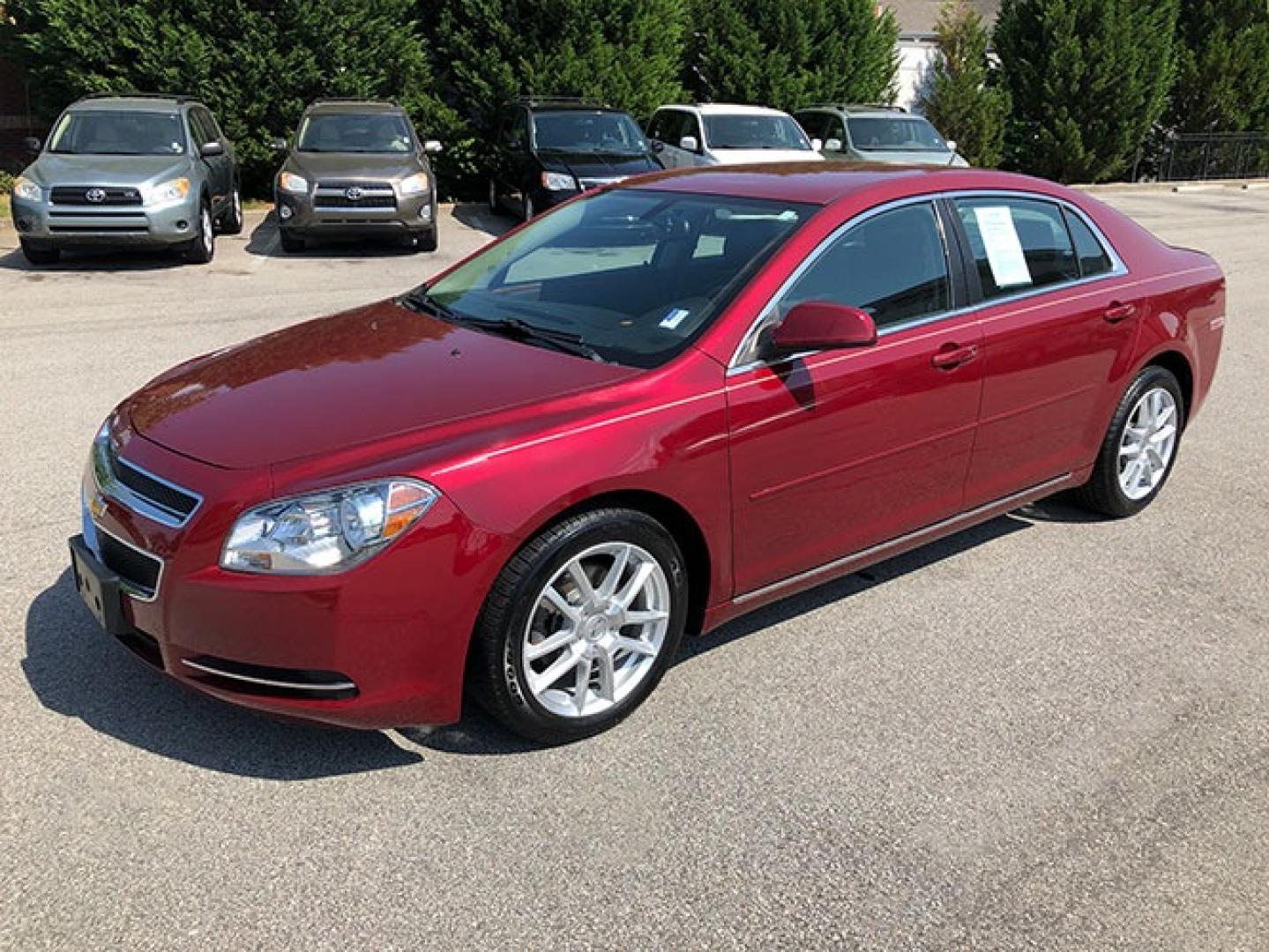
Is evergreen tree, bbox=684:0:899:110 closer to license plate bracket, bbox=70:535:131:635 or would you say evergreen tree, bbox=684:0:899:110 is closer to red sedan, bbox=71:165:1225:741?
red sedan, bbox=71:165:1225:741

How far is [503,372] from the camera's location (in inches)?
138

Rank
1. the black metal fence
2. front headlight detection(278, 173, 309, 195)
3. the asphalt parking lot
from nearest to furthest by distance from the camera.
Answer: the asphalt parking lot
front headlight detection(278, 173, 309, 195)
the black metal fence

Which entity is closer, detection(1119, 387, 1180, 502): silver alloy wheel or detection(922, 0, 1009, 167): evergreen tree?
detection(1119, 387, 1180, 502): silver alloy wheel

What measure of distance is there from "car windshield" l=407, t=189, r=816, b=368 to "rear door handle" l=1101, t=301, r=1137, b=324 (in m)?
1.60

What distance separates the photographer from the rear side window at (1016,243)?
4.38 m

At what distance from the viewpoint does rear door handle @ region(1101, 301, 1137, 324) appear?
187 inches

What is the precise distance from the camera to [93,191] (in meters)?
11.1

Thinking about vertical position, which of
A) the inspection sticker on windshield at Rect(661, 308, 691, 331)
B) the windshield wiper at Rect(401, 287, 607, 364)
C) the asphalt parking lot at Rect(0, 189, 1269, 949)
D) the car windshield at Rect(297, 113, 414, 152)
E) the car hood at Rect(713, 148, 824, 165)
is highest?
the inspection sticker on windshield at Rect(661, 308, 691, 331)

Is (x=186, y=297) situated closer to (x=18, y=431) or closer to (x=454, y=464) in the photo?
(x=18, y=431)

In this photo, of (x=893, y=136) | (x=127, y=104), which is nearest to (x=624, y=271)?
(x=127, y=104)

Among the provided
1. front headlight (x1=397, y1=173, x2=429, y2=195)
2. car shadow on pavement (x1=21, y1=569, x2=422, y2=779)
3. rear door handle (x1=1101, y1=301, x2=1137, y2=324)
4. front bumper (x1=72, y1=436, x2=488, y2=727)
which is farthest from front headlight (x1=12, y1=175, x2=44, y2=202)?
rear door handle (x1=1101, y1=301, x2=1137, y2=324)

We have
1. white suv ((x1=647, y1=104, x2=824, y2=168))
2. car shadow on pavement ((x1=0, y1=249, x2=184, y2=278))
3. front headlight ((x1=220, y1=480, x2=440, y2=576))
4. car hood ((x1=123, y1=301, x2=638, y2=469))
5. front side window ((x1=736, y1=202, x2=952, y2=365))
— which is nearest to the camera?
front headlight ((x1=220, y1=480, x2=440, y2=576))

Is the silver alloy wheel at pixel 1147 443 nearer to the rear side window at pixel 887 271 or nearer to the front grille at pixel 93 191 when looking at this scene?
the rear side window at pixel 887 271

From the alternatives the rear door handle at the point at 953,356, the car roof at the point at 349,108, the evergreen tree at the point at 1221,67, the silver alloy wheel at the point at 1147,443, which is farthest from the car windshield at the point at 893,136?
the rear door handle at the point at 953,356
